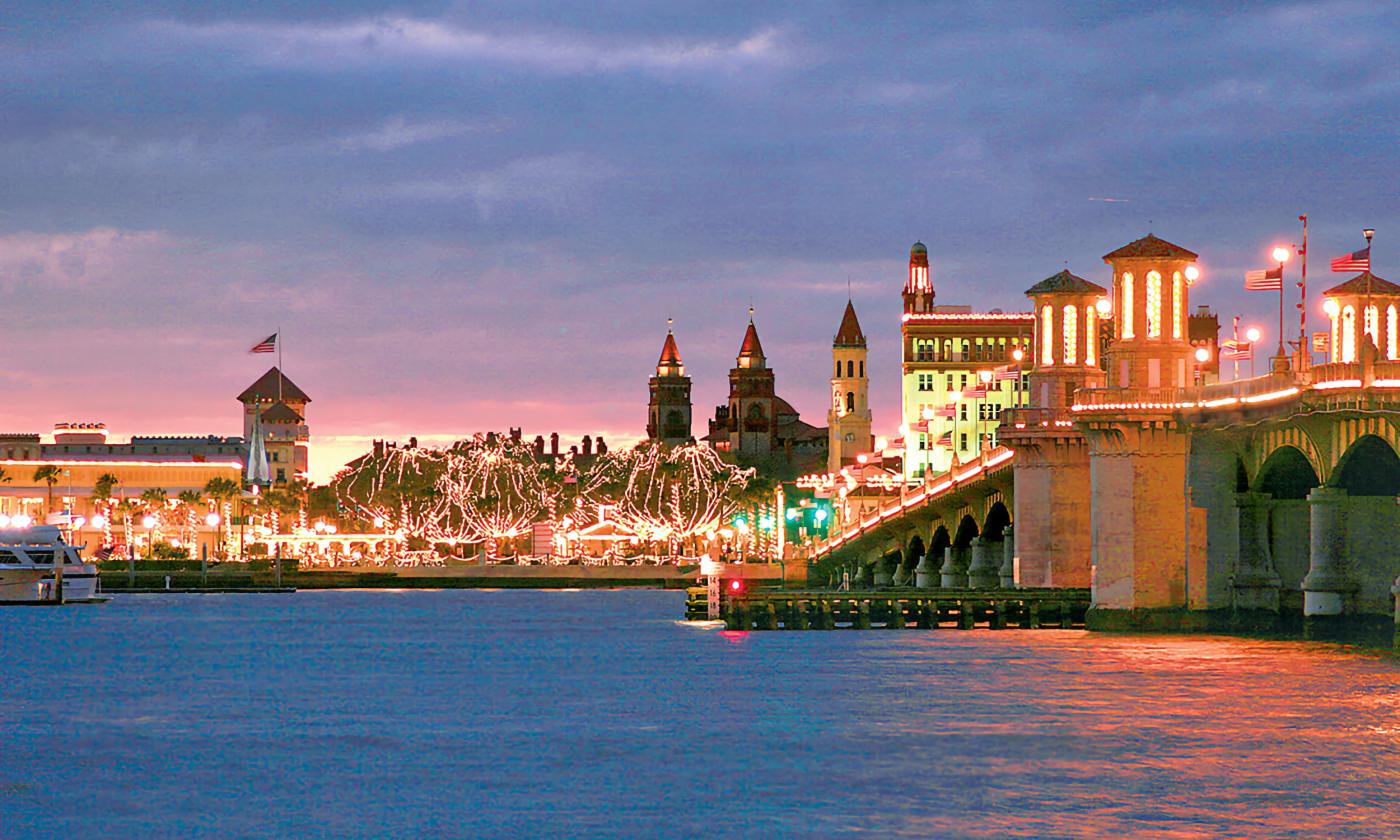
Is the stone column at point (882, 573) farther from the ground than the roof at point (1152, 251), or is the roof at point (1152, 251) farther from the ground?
the roof at point (1152, 251)

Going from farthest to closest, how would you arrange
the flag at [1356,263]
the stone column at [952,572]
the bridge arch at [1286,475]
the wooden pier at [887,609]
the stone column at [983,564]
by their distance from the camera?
the stone column at [952,572], the stone column at [983,564], the wooden pier at [887,609], the bridge arch at [1286,475], the flag at [1356,263]

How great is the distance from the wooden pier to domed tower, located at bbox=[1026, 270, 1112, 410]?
950cm

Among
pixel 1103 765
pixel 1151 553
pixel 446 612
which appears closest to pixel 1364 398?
pixel 1151 553

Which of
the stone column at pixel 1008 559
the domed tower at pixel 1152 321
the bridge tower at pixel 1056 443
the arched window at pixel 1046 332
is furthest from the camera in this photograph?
the stone column at pixel 1008 559

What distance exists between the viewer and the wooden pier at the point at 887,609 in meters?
106

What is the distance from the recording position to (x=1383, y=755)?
5059 cm

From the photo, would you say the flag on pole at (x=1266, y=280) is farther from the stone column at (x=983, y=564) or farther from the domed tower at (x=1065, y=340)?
the stone column at (x=983, y=564)

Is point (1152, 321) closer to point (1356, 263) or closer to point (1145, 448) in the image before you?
point (1145, 448)

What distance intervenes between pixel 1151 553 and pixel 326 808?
185 ft

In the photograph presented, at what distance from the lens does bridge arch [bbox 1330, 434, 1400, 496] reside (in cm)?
8294

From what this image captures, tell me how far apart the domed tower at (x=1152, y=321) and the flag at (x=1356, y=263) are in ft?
64.3

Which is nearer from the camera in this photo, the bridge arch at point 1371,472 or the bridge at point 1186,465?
the bridge at point 1186,465

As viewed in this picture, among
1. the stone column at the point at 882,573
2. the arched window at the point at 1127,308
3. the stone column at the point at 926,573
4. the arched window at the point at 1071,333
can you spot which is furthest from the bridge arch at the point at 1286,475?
the stone column at the point at 882,573

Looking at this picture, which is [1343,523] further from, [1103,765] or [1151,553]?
[1103,765]
